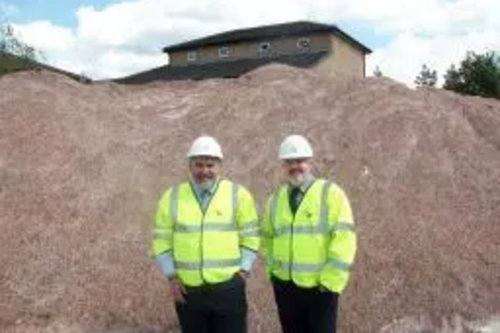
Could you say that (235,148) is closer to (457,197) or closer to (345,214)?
(457,197)

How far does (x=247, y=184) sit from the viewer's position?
11.8 metres

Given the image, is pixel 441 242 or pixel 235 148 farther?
pixel 235 148

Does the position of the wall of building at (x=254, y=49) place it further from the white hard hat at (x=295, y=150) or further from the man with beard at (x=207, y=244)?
the man with beard at (x=207, y=244)

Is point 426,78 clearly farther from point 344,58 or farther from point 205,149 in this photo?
point 205,149

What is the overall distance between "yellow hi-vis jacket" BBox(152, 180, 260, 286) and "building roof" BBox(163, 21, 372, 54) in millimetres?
37637

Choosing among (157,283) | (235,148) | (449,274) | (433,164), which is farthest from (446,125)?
(157,283)

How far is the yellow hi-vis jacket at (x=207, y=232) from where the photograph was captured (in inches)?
236

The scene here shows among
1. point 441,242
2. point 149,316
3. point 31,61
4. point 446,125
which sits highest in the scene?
point 31,61

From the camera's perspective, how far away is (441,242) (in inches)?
415

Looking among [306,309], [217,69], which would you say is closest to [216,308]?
[306,309]

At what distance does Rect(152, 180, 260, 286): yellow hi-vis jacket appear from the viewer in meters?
5.99

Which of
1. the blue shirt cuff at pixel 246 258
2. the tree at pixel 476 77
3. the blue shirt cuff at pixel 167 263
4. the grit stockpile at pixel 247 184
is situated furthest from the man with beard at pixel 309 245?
the tree at pixel 476 77

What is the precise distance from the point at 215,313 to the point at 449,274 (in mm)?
4699

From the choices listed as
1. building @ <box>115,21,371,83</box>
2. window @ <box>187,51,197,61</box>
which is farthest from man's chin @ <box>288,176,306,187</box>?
window @ <box>187,51,197,61</box>
